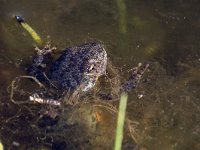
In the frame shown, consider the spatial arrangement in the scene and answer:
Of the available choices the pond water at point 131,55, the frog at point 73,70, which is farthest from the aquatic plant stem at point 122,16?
the frog at point 73,70

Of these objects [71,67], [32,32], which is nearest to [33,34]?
[32,32]

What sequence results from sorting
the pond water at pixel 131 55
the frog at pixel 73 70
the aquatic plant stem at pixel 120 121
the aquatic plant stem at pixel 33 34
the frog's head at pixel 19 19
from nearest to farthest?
the aquatic plant stem at pixel 120 121 < the pond water at pixel 131 55 < the frog at pixel 73 70 < the aquatic plant stem at pixel 33 34 < the frog's head at pixel 19 19

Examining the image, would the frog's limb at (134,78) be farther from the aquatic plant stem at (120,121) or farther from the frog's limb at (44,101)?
the frog's limb at (44,101)

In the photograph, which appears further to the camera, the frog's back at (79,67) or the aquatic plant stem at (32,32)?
the aquatic plant stem at (32,32)

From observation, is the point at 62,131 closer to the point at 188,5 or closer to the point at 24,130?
the point at 24,130

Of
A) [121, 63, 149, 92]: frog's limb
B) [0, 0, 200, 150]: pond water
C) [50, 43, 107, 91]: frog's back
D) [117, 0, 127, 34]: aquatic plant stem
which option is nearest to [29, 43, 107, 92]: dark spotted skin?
[50, 43, 107, 91]: frog's back

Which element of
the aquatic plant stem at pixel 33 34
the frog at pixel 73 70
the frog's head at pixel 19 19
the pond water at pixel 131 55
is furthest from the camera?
the frog's head at pixel 19 19

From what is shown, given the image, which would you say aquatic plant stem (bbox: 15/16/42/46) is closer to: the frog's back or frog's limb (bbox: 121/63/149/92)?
the frog's back

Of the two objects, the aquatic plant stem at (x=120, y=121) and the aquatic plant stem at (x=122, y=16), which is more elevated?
the aquatic plant stem at (x=122, y=16)
